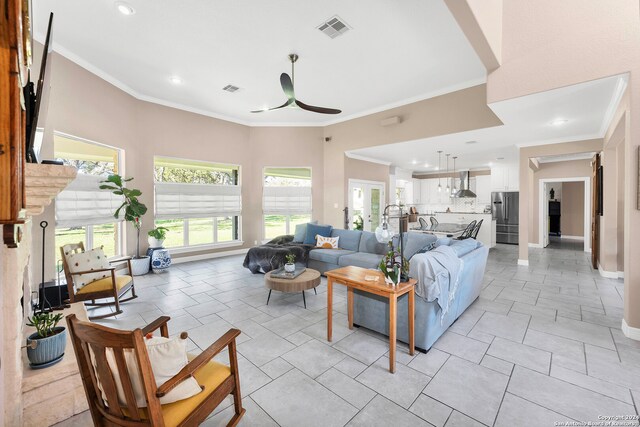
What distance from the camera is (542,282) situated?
4785mm

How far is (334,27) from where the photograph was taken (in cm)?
325

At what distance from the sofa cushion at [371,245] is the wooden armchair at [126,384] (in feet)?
12.6

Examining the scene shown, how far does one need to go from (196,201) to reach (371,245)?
13.4 feet

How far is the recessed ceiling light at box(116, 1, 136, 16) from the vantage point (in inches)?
114

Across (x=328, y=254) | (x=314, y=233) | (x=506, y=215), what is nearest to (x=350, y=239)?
(x=328, y=254)

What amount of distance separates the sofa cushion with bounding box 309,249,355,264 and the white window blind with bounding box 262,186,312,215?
7.46 ft

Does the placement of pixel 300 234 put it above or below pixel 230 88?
below

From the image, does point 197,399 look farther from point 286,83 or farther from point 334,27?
point 334,27

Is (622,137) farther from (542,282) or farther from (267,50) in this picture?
(267,50)

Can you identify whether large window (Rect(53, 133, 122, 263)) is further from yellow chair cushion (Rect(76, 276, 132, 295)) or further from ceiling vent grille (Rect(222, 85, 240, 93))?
ceiling vent grille (Rect(222, 85, 240, 93))

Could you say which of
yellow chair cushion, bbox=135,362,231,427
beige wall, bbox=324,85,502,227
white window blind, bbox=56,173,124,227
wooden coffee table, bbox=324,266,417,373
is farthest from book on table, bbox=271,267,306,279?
beige wall, bbox=324,85,502,227

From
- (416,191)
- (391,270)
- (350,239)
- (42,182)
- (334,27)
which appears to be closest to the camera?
(42,182)

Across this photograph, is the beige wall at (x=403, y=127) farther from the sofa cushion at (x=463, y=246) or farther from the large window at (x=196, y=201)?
the large window at (x=196, y=201)

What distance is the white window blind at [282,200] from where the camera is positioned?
23.9 ft
